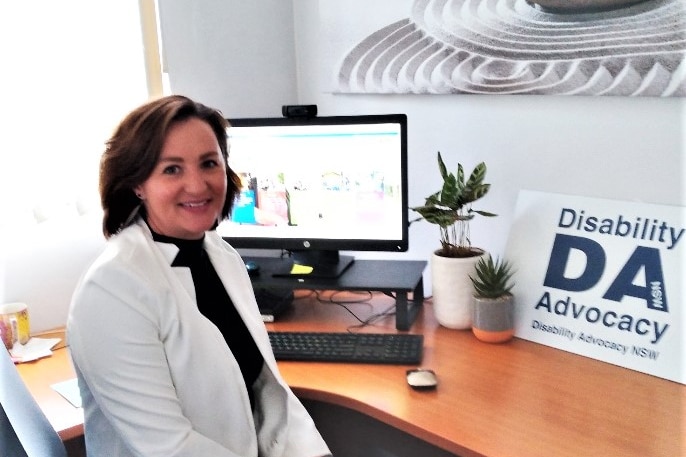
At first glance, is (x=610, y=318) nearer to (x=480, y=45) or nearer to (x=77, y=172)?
(x=480, y=45)

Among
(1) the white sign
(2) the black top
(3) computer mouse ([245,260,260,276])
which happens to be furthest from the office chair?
(1) the white sign

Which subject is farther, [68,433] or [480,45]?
[480,45]

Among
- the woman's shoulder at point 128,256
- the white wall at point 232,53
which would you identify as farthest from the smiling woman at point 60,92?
the woman's shoulder at point 128,256

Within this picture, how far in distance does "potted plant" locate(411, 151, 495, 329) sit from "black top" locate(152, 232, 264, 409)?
511 mm

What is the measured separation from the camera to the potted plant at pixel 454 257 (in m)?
1.73

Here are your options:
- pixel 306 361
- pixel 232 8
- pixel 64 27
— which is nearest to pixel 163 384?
pixel 306 361

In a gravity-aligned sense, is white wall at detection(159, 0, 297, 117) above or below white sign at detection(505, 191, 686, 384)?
above

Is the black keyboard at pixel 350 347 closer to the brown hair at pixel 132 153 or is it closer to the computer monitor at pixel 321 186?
the computer monitor at pixel 321 186

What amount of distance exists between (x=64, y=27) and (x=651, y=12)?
1.44 metres

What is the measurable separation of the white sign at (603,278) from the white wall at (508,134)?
0.08 meters

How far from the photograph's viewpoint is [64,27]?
1843 millimetres

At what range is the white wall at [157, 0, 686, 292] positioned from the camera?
1.60 m

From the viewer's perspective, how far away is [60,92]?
6.09ft

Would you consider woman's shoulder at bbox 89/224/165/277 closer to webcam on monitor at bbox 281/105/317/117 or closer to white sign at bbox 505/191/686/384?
webcam on monitor at bbox 281/105/317/117
